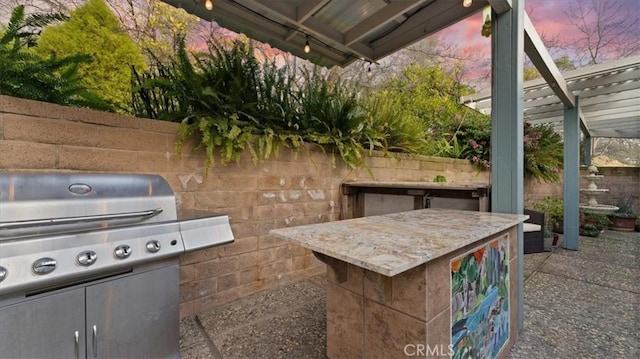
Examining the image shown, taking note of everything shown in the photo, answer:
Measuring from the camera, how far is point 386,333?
1.19 meters

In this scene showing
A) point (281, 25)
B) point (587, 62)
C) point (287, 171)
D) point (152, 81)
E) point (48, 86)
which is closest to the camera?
point (48, 86)

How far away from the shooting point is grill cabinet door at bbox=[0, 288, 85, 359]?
93 centimetres

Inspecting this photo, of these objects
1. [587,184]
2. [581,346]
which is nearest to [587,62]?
[587,184]

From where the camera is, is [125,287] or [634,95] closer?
[125,287]

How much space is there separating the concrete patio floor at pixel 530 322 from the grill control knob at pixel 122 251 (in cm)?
90

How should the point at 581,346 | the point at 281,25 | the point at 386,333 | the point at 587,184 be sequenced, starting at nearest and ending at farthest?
the point at 386,333, the point at 581,346, the point at 281,25, the point at 587,184

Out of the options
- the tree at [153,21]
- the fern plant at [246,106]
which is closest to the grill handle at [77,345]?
the fern plant at [246,106]

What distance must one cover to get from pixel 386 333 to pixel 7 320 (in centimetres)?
146

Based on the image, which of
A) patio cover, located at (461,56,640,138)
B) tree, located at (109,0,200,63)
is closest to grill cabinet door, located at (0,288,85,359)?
tree, located at (109,0,200,63)

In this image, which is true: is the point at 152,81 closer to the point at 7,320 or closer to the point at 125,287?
the point at 125,287

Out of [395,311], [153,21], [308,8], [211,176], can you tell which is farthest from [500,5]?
[153,21]

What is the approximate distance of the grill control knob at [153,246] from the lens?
1208 millimetres

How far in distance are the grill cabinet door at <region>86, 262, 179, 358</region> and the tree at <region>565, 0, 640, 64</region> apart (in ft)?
25.6

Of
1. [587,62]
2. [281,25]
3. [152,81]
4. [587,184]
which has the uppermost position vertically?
[587,62]
